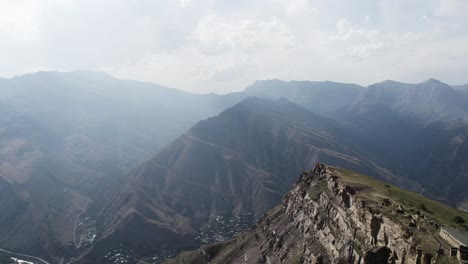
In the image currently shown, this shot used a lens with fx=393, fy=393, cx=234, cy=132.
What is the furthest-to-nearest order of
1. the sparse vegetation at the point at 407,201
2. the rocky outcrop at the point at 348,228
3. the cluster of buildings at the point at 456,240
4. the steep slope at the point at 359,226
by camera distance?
1. the sparse vegetation at the point at 407,201
2. the rocky outcrop at the point at 348,228
3. the steep slope at the point at 359,226
4. the cluster of buildings at the point at 456,240

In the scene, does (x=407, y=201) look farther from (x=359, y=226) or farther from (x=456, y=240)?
(x=456, y=240)

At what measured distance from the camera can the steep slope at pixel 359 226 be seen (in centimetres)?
9619

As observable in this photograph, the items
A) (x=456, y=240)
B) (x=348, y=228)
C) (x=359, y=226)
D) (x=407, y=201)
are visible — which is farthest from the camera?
(x=348, y=228)

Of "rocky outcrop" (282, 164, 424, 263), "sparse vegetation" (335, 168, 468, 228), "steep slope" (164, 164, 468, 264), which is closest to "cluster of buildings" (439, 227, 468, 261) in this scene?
"steep slope" (164, 164, 468, 264)

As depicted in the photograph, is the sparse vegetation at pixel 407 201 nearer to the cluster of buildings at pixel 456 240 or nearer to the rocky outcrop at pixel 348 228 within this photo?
the rocky outcrop at pixel 348 228

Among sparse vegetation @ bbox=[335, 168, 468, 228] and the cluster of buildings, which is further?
sparse vegetation @ bbox=[335, 168, 468, 228]

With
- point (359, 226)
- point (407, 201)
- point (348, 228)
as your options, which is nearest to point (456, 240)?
point (359, 226)

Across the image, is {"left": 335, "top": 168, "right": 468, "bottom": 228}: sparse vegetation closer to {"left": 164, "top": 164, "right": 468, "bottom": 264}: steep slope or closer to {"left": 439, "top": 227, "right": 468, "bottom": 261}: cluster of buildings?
{"left": 164, "top": 164, "right": 468, "bottom": 264}: steep slope

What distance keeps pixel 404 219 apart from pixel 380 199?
25436 millimetres

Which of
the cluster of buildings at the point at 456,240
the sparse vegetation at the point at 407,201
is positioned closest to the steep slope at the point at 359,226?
the sparse vegetation at the point at 407,201

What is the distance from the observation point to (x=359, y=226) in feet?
413

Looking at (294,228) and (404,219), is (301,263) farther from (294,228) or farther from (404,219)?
(404,219)

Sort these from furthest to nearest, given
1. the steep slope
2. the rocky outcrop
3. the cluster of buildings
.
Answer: the rocky outcrop < the steep slope < the cluster of buildings

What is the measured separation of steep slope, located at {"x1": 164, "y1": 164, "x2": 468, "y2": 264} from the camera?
316ft
